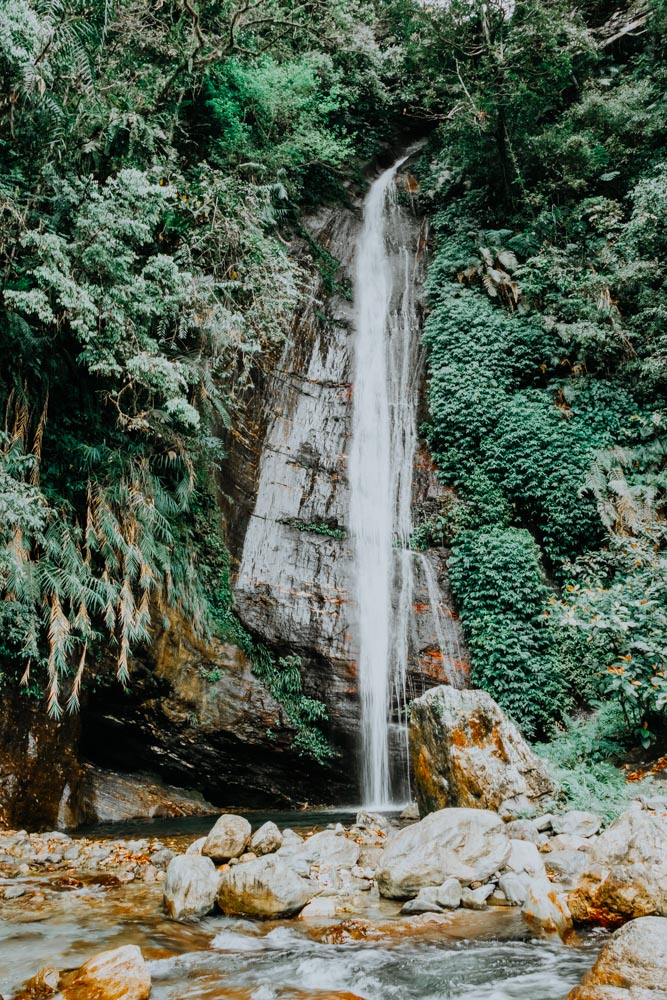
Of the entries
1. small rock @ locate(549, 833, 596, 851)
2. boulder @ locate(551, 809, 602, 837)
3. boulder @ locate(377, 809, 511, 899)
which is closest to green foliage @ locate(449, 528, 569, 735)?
boulder @ locate(551, 809, 602, 837)

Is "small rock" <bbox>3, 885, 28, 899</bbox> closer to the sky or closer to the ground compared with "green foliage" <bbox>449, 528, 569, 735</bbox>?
closer to the ground

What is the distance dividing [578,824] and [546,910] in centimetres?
198

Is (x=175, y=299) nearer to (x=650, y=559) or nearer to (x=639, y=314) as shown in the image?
(x=650, y=559)

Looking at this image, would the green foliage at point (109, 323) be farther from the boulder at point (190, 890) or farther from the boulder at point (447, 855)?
the boulder at point (447, 855)

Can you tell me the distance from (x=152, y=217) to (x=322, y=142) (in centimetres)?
901

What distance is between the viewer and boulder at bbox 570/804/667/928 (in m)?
3.85

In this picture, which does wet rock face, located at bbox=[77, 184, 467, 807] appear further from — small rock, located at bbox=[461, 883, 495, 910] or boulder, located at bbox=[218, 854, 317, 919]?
small rock, located at bbox=[461, 883, 495, 910]

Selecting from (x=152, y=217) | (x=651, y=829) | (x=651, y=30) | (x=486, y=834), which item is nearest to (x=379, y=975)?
(x=486, y=834)

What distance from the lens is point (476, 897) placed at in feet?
14.6

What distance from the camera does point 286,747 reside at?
31.6 feet

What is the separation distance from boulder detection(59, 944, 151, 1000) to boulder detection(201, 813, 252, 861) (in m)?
2.21

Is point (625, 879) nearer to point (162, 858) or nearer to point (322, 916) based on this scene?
point (322, 916)

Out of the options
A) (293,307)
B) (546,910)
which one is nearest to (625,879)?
(546,910)

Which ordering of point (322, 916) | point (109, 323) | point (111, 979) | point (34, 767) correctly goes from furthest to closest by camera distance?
A: 1. point (109, 323)
2. point (34, 767)
3. point (322, 916)
4. point (111, 979)
